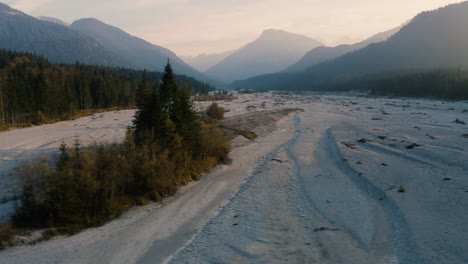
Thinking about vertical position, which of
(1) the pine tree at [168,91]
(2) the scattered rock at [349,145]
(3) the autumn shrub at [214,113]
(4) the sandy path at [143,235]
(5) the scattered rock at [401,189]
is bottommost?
(4) the sandy path at [143,235]

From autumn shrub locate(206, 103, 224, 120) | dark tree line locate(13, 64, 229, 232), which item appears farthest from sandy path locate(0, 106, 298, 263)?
autumn shrub locate(206, 103, 224, 120)

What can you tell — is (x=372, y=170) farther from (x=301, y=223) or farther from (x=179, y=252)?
(x=179, y=252)

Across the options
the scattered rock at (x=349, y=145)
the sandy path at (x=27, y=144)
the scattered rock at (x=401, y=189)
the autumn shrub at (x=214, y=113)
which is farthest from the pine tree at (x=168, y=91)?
the autumn shrub at (x=214, y=113)

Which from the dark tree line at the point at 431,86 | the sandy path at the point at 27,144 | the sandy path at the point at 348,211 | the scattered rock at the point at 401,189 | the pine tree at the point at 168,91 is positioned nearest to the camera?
the sandy path at the point at 348,211

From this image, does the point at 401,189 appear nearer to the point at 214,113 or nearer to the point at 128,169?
the point at 128,169

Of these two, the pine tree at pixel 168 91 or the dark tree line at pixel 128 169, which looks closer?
the dark tree line at pixel 128 169

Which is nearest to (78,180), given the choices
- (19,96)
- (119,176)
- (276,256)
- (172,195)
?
(119,176)

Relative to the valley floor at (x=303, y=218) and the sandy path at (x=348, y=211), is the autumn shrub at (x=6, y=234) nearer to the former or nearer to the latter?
the valley floor at (x=303, y=218)
